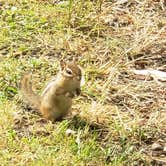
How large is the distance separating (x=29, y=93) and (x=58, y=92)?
27 cm

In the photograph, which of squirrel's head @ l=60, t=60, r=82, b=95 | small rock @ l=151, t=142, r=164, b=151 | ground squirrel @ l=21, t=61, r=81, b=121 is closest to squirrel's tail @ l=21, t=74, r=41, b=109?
ground squirrel @ l=21, t=61, r=81, b=121

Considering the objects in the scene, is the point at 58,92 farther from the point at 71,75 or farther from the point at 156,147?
the point at 156,147

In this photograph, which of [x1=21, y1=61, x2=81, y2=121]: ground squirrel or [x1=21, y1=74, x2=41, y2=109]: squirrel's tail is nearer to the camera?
[x1=21, y1=61, x2=81, y2=121]: ground squirrel

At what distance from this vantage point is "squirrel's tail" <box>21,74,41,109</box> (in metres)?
4.25

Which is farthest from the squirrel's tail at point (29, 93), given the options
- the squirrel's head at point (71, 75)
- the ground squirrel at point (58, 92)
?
the squirrel's head at point (71, 75)

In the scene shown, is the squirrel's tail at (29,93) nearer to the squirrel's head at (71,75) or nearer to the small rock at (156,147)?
the squirrel's head at (71,75)

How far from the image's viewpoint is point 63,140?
13.0 ft

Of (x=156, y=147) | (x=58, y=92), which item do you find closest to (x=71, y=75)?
(x=58, y=92)

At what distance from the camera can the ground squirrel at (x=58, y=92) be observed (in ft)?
13.1

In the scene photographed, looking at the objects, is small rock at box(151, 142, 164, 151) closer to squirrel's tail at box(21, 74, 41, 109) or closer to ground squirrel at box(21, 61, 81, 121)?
ground squirrel at box(21, 61, 81, 121)

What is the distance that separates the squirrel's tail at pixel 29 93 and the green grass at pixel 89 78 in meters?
0.10

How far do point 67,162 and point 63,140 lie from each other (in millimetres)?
251

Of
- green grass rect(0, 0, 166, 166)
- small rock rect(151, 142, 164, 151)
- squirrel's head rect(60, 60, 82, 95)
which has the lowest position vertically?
small rock rect(151, 142, 164, 151)

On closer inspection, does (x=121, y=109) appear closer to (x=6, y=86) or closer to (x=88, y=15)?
(x=6, y=86)
